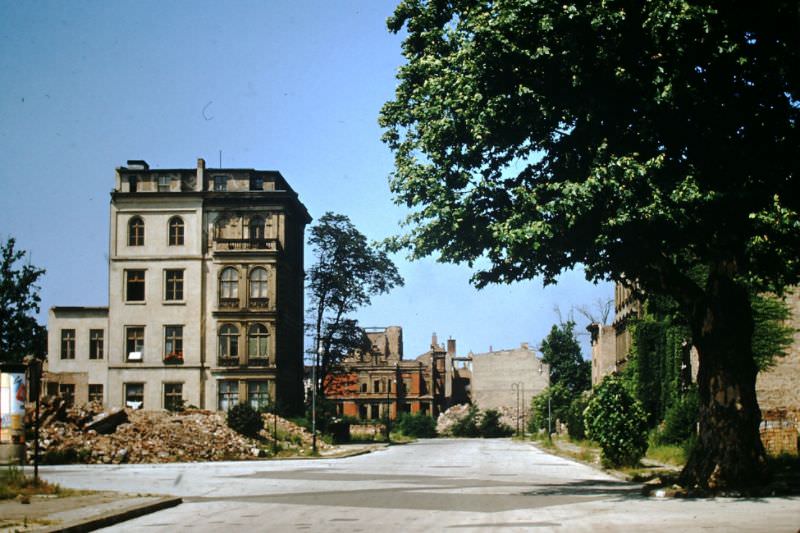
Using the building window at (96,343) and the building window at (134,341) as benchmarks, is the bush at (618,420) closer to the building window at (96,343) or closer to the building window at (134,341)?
the building window at (134,341)

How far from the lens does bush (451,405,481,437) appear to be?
96219 millimetres

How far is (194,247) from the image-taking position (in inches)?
2442

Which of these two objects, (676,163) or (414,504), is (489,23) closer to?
(676,163)

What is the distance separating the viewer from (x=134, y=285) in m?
61.9

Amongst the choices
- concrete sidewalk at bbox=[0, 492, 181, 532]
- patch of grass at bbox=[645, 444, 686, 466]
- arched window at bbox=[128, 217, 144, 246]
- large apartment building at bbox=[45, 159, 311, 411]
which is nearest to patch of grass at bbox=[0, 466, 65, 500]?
concrete sidewalk at bbox=[0, 492, 181, 532]

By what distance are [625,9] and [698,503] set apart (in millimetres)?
9248

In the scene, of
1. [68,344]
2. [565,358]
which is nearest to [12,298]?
[68,344]

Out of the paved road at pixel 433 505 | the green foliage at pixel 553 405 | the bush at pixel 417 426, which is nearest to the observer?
the paved road at pixel 433 505

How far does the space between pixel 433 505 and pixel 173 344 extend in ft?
154

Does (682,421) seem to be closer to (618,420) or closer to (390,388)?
(618,420)

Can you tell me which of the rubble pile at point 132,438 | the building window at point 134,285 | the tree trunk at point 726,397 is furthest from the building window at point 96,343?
the tree trunk at point 726,397

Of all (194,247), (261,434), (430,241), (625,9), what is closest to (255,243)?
(194,247)

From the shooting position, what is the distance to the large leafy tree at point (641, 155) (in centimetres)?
1747

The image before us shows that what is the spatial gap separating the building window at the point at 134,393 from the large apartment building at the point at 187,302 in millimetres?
64
